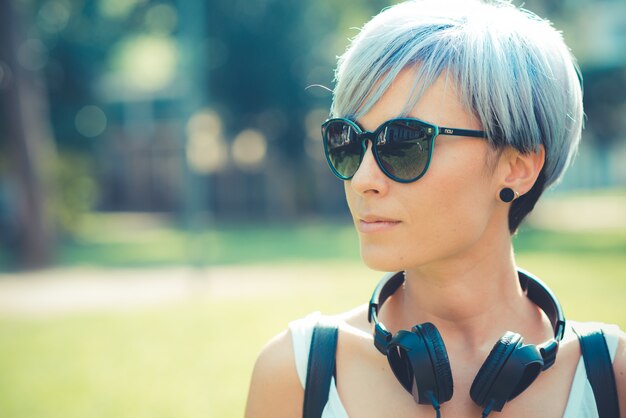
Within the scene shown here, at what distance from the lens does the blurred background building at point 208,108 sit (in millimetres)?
22109

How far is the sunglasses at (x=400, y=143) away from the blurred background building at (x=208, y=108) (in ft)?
50.4

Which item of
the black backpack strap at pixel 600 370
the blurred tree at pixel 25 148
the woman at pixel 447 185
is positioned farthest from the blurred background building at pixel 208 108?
the black backpack strap at pixel 600 370

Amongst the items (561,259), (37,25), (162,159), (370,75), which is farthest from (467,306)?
(162,159)

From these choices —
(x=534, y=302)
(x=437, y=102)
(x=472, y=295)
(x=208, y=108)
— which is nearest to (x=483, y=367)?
(x=472, y=295)

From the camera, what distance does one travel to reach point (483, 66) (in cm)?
154

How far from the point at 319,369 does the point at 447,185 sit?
0.61 metres

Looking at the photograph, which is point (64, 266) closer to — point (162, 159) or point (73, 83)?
point (73, 83)

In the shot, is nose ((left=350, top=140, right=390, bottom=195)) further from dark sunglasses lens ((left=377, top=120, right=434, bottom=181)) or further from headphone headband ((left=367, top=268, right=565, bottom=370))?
headphone headband ((left=367, top=268, right=565, bottom=370))

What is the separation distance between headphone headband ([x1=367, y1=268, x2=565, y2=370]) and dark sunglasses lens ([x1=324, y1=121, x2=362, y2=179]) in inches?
14.5

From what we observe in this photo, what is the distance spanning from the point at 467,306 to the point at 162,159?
31605 millimetres

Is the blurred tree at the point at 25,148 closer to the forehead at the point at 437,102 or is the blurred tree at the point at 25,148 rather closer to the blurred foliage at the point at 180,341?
the blurred foliage at the point at 180,341

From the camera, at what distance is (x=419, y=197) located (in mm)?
1584

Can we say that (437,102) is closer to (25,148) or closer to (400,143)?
(400,143)

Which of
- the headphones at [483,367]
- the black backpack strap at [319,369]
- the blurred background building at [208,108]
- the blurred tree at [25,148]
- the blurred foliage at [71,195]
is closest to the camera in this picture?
the headphones at [483,367]
